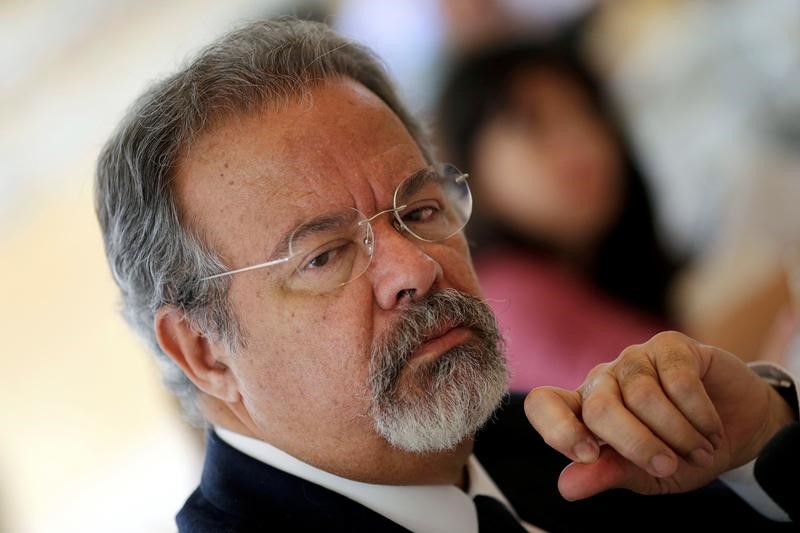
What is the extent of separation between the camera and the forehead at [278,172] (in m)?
1.36

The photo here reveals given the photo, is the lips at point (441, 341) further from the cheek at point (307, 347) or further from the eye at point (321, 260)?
the eye at point (321, 260)

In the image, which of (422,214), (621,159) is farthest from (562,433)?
(621,159)

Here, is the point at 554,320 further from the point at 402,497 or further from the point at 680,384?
the point at 680,384

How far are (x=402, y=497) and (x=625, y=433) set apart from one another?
0.40m

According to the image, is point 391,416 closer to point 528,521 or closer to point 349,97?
point 528,521

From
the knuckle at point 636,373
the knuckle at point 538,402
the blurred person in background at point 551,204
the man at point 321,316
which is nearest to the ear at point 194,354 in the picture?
the man at point 321,316

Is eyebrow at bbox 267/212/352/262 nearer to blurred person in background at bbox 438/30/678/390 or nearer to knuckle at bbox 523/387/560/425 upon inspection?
knuckle at bbox 523/387/560/425

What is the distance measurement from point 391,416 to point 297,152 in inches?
15.8

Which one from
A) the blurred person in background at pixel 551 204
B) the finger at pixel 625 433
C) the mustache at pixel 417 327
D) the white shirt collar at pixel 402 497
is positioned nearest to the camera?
the finger at pixel 625 433

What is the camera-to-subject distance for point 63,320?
3980 millimetres

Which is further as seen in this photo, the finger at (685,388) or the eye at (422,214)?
the eye at (422,214)

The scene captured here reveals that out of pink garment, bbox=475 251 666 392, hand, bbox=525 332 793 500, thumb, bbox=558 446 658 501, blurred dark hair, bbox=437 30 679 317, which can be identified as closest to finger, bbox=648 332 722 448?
hand, bbox=525 332 793 500

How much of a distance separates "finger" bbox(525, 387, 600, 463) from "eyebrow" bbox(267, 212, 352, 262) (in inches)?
15.0

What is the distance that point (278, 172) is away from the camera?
1.36 m
